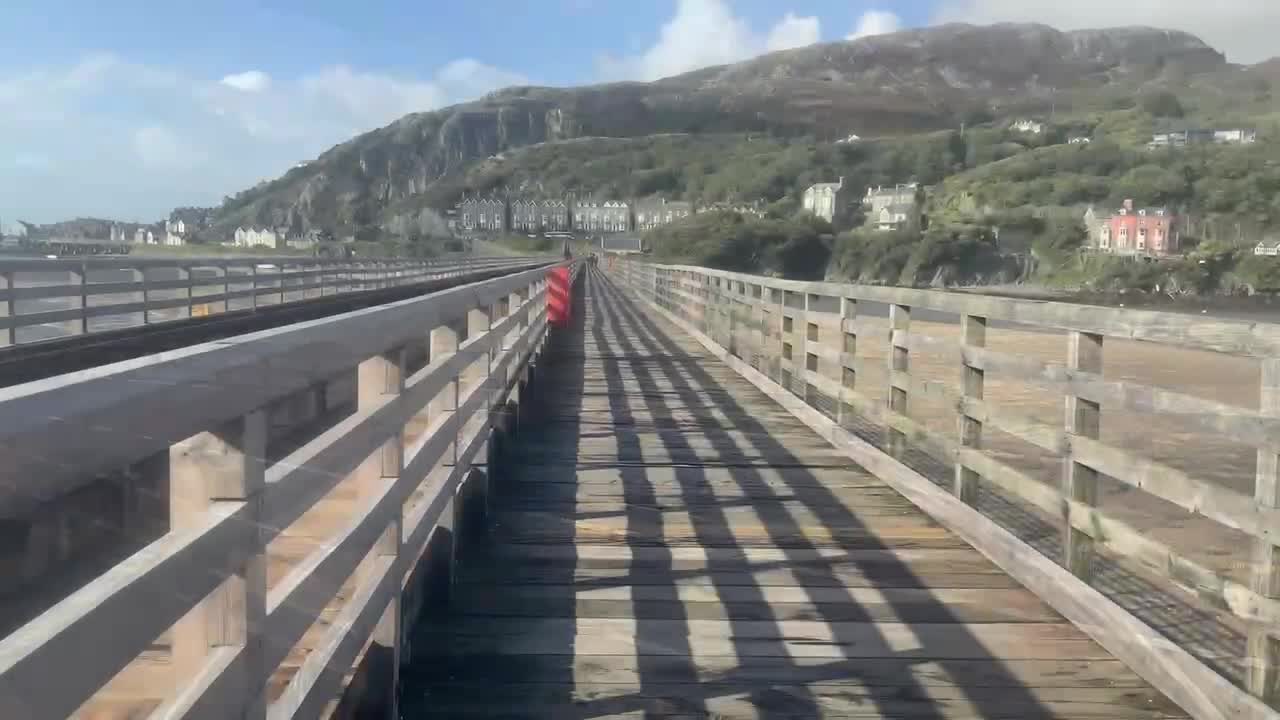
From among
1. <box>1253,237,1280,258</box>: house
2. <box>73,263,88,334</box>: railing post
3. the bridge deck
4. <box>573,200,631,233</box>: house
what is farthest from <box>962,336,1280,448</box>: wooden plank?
<box>573,200,631,233</box>: house

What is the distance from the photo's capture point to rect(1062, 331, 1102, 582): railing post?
14.3 feet

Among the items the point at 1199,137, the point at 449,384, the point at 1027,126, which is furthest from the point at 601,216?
the point at 449,384

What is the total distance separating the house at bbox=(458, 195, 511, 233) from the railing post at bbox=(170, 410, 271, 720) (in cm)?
16317

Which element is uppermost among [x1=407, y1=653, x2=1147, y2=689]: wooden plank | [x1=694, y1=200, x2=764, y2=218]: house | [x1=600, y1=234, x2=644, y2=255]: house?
[x1=694, y1=200, x2=764, y2=218]: house

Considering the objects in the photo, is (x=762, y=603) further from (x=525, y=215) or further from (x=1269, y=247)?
(x=525, y=215)

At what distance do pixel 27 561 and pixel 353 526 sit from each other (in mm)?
3504

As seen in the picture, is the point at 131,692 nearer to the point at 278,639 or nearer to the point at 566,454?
the point at 278,639

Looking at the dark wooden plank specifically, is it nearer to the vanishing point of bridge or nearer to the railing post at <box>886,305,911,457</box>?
the vanishing point of bridge

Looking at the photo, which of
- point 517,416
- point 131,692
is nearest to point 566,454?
point 517,416

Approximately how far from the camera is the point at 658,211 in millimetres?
163250

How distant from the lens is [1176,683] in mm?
3555

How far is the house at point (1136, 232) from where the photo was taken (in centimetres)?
6650

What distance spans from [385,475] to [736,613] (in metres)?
1.60

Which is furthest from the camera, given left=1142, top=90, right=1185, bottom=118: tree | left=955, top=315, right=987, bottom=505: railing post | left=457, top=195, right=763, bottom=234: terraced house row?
left=457, top=195, right=763, bottom=234: terraced house row
